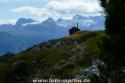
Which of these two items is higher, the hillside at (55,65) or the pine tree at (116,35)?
the pine tree at (116,35)

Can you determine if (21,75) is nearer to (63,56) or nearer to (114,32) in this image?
(63,56)

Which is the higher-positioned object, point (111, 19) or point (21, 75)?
point (111, 19)

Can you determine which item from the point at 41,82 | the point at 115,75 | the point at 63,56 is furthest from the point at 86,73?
the point at 115,75

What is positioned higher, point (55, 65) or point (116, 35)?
point (116, 35)

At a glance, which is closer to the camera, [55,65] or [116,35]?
[116,35]

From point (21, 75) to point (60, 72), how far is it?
520 inches

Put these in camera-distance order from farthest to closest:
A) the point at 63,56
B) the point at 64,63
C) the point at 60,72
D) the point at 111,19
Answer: the point at 63,56, the point at 64,63, the point at 60,72, the point at 111,19

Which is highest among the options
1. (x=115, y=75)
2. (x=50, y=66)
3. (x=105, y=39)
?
(x=105, y=39)

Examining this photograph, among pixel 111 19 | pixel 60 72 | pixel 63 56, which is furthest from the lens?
pixel 63 56

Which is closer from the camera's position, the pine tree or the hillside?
the pine tree

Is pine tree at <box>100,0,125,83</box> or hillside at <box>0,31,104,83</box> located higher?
pine tree at <box>100,0,125,83</box>

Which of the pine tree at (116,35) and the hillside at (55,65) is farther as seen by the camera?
the hillside at (55,65)

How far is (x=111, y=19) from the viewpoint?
1802 cm

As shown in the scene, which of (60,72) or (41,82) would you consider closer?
(41,82)
